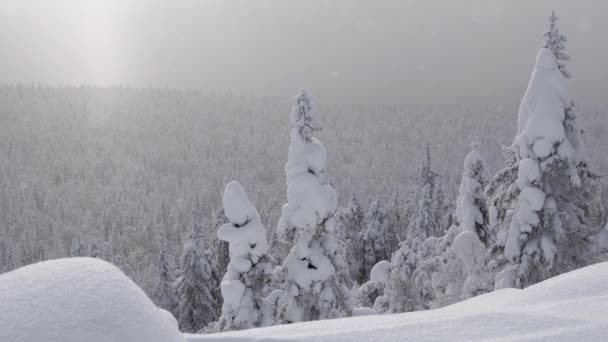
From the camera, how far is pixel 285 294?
18.0 metres

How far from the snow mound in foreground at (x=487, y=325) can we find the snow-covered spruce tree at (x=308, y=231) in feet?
42.3

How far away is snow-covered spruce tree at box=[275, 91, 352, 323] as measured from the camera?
675 inches

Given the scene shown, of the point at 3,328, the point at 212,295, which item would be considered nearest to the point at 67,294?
the point at 3,328

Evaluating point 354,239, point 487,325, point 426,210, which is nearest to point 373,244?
point 354,239

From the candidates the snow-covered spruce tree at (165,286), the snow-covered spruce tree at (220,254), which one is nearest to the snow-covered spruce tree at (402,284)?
the snow-covered spruce tree at (220,254)

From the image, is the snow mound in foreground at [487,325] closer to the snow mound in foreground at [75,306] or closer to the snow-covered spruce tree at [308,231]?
the snow mound in foreground at [75,306]

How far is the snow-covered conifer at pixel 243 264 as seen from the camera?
16.8 m

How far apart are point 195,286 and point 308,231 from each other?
73.2ft

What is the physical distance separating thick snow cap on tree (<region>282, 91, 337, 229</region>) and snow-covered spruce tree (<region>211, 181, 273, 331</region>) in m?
1.35

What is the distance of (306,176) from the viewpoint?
56.5 feet

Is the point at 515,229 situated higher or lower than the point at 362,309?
higher

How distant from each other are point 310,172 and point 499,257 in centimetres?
662

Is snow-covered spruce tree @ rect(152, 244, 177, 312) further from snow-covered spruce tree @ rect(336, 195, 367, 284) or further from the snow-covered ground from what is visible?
the snow-covered ground

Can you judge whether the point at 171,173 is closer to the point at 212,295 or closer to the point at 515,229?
the point at 212,295
